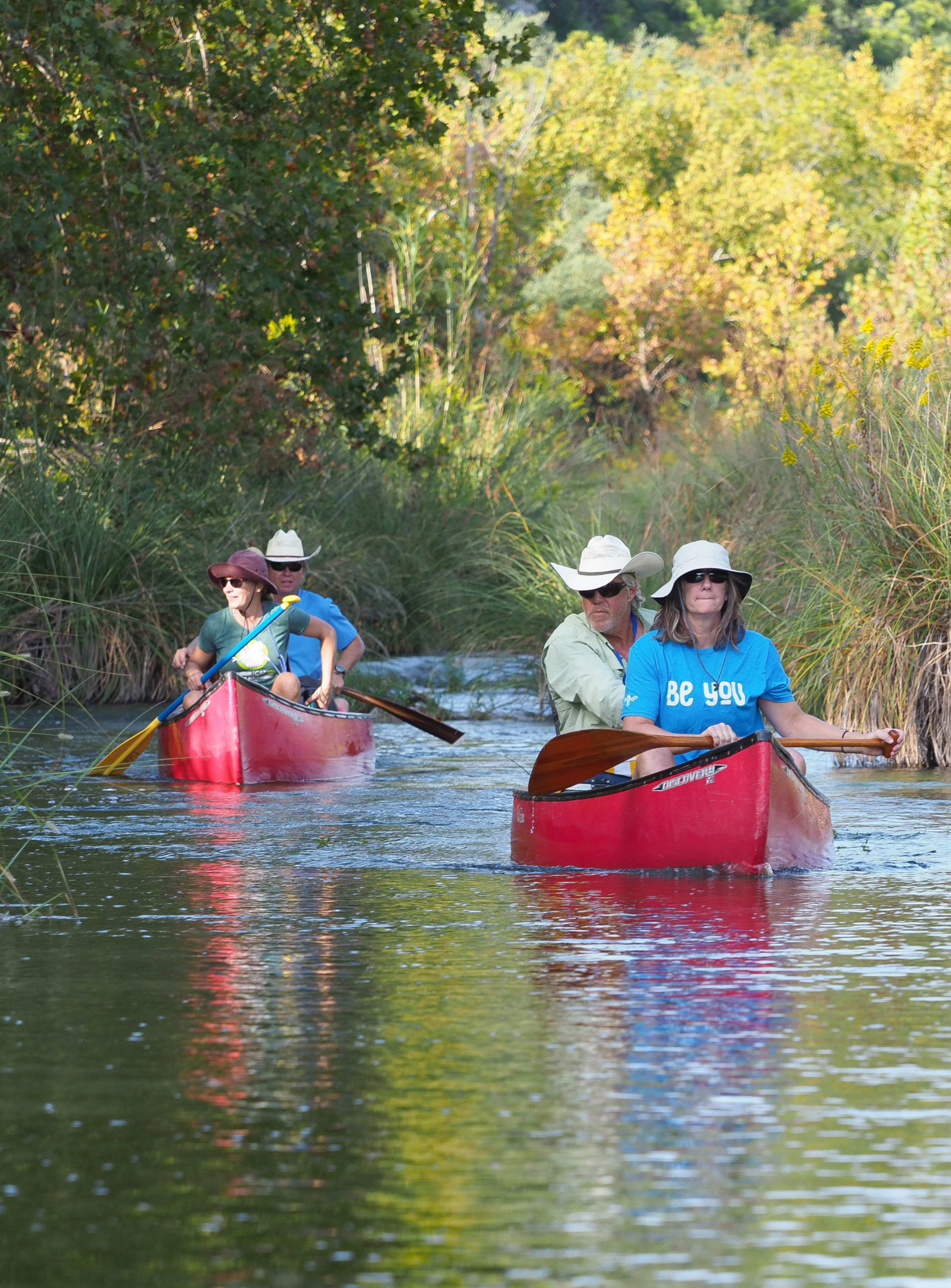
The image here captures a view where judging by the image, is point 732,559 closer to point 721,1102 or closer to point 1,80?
point 1,80

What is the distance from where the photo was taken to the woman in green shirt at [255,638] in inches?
526

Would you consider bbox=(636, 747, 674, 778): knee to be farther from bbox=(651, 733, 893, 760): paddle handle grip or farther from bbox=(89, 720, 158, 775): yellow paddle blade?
bbox=(89, 720, 158, 775): yellow paddle blade

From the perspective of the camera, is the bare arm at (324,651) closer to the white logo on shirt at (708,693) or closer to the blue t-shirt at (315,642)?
the blue t-shirt at (315,642)

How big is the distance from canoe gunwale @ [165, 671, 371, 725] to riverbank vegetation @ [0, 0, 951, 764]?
1.25m

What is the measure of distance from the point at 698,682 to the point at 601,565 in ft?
3.09

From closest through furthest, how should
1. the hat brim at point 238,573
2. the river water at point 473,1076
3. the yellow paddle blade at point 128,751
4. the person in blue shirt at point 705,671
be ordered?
the river water at point 473,1076
the person in blue shirt at point 705,671
the yellow paddle blade at point 128,751
the hat brim at point 238,573

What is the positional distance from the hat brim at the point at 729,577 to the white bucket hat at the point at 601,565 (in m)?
0.58

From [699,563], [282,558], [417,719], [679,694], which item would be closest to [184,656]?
[282,558]

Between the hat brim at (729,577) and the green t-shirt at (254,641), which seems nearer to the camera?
the hat brim at (729,577)

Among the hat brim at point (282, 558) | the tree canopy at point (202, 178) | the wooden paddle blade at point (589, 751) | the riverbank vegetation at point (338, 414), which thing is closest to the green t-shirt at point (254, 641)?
the hat brim at point (282, 558)

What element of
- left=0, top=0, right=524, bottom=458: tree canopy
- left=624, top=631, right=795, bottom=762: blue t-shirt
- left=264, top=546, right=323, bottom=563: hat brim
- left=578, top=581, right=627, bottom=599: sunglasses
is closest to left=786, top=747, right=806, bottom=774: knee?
left=624, top=631, right=795, bottom=762: blue t-shirt

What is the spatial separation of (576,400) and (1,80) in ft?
40.1

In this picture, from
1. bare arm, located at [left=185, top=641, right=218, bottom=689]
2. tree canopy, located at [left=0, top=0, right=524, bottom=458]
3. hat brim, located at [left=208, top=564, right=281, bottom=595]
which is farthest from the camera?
tree canopy, located at [left=0, top=0, right=524, bottom=458]

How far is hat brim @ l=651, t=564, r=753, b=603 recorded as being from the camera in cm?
855
